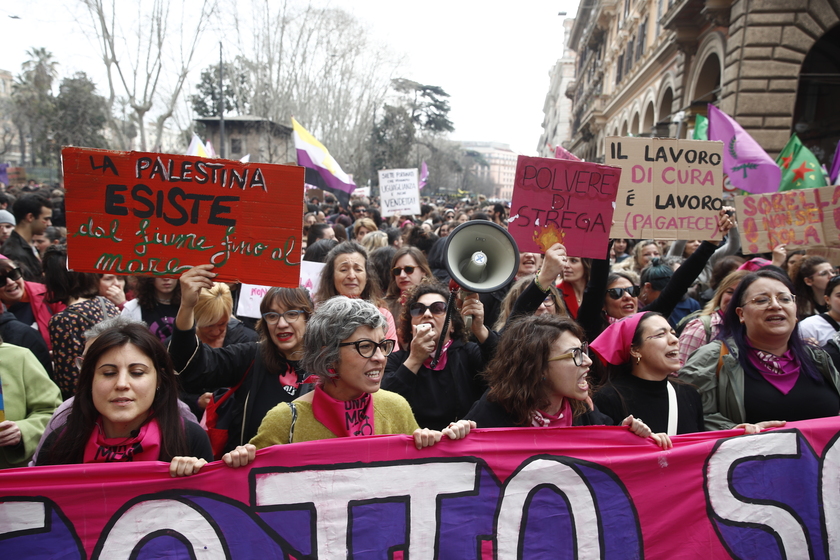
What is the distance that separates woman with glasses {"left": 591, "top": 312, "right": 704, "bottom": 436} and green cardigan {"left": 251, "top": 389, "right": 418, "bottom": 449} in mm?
968

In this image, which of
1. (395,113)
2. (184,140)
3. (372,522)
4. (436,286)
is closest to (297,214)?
(436,286)

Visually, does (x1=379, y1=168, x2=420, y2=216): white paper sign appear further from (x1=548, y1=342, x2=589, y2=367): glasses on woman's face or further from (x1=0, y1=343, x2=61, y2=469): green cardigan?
(x1=548, y1=342, x2=589, y2=367): glasses on woman's face

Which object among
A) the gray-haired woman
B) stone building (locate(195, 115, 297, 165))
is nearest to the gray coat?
the gray-haired woman

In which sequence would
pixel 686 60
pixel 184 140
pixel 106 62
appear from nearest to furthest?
pixel 686 60
pixel 106 62
pixel 184 140

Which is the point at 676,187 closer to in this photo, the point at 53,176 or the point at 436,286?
the point at 436,286

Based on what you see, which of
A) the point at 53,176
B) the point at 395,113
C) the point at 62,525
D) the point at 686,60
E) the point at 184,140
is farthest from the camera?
the point at 395,113

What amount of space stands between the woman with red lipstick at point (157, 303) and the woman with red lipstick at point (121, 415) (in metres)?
1.56

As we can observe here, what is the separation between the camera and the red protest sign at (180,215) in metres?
2.66

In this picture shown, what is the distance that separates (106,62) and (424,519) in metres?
25.4

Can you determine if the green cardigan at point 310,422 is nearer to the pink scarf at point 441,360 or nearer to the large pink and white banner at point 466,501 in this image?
the large pink and white banner at point 466,501

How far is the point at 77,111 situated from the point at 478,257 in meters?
35.6

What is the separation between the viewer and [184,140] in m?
30.7

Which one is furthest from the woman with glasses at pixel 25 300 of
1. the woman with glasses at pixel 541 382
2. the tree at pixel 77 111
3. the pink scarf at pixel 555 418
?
the tree at pixel 77 111

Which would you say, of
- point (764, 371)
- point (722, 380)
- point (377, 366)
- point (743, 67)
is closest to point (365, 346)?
point (377, 366)
